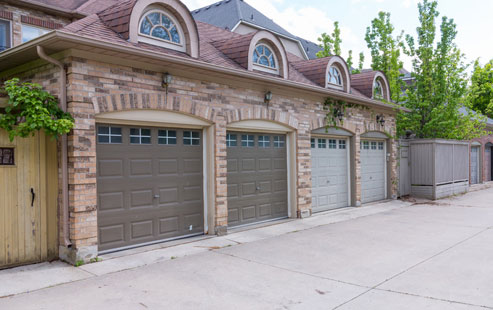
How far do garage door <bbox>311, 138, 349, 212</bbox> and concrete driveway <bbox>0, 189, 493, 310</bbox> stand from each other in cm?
237

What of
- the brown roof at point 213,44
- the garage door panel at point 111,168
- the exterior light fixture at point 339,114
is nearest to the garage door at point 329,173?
the exterior light fixture at point 339,114

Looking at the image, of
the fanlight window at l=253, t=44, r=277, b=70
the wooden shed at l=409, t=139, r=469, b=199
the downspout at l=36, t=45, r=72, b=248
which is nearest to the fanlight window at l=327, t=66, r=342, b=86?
the fanlight window at l=253, t=44, r=277, b=70

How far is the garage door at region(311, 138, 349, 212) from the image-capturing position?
11.4 meters

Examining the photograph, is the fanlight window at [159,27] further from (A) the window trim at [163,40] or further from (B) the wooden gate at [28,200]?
(B) the wooden gate at [28,200]

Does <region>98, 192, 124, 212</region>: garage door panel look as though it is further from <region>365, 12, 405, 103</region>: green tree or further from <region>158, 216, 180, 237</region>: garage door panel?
<region>365, 12, 405, 103</region>: green tree

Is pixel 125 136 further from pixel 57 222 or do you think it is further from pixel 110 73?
pixel 57 222

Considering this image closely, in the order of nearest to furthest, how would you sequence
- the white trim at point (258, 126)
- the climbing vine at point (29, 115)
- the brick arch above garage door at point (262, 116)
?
the climbing vine at point (29, 115) → the brick arch above garage door at point (262, 116) → the white trim at point (258, 126)

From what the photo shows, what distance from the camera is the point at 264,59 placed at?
32.9 ft

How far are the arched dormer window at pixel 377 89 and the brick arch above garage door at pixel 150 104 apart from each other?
7710mm

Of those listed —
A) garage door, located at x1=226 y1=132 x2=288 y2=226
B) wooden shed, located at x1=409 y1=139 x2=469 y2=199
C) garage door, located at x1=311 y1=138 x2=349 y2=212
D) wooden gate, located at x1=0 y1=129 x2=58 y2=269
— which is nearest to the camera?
wooden gate, located at x1=0 y1=129 x2=58 y2=269

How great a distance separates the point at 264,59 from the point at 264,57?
0.16 ft

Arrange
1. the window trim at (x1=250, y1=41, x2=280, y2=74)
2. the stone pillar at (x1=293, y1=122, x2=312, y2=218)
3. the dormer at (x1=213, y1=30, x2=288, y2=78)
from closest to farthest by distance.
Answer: the dormer at (x1=213, y1=30, x2=288, y2=78) < the window trim at (x1=250, y1=41, x2=280, y2=74) < the stone pillar at (x1=293, y1=122, x2=312, y2=218)

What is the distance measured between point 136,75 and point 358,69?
1379cm

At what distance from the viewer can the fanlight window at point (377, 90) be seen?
14078 mm
